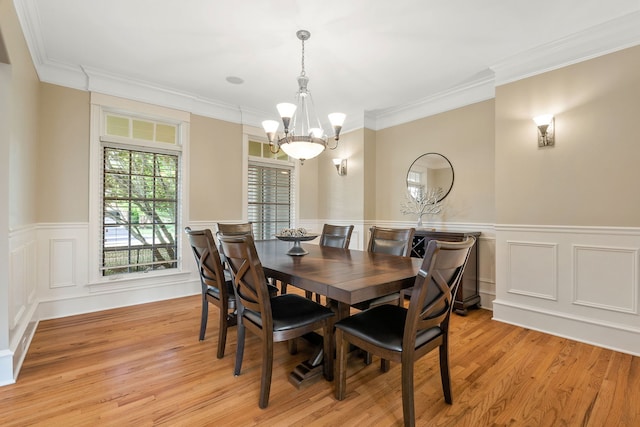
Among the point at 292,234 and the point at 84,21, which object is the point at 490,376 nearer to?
the point at 292,234

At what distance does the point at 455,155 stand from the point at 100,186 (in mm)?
4331

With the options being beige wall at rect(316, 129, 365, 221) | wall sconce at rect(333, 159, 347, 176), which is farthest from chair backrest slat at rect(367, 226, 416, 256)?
wall sconce at rect(333, 159, 347, 176)

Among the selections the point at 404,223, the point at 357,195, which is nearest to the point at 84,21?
the point at 357,195

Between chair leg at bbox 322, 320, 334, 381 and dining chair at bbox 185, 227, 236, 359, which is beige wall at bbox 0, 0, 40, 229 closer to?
dining chair at bbox 185, 227, 236, 359

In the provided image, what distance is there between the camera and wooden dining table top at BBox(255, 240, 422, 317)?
1.50 metres

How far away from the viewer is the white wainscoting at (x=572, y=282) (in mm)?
2439

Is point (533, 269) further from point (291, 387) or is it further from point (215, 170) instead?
point (215, 170)

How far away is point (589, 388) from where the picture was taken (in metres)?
1.91

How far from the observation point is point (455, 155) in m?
3.81

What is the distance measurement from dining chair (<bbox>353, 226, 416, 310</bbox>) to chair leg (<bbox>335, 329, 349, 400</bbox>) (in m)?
0.70

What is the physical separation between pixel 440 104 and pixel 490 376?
10.6ft

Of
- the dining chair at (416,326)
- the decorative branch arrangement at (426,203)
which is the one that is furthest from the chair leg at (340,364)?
the decorative branch arrangement at (426,203)

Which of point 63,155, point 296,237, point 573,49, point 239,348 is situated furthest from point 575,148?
point 63,155

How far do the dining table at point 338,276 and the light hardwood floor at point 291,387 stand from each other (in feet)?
0.54
